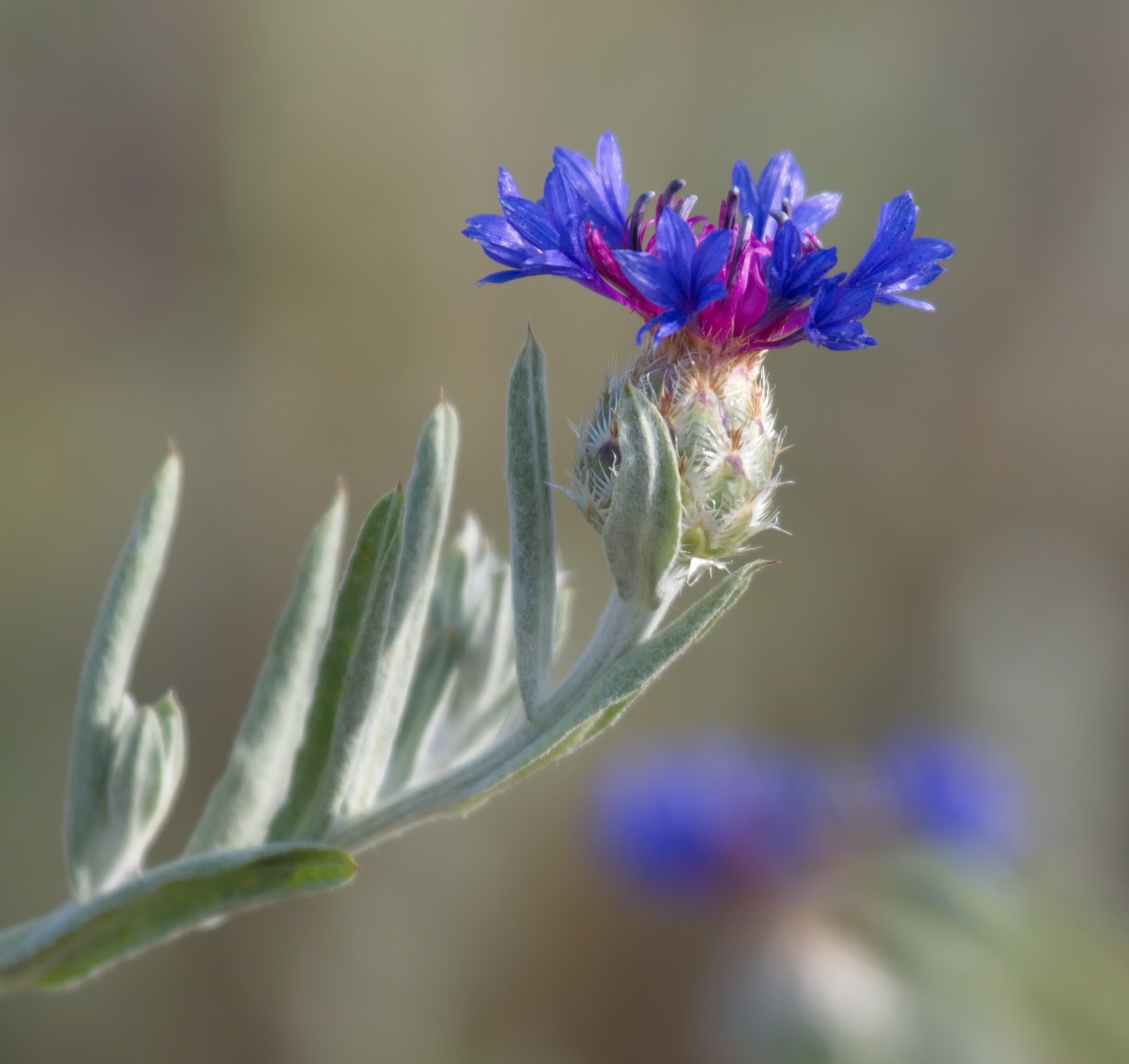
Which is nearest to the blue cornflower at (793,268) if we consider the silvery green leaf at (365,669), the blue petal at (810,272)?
the blue petal at (810,272)

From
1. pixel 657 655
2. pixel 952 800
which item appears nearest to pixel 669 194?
pixel 657 655

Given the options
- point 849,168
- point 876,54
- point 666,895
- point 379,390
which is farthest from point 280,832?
point 876,54

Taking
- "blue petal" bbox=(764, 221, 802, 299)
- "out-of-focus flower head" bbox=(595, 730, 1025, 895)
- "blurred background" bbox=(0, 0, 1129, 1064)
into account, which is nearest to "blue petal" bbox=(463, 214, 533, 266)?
"blue petal" bbox=(764, 221, 802, 299)

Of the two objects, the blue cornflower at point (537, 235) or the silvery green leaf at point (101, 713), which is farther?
the silvery green leaf at point (101, 713)

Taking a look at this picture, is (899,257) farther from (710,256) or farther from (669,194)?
(669,194)

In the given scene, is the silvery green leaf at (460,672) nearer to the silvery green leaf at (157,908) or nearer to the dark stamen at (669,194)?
the silvery green leaf at (157,908)

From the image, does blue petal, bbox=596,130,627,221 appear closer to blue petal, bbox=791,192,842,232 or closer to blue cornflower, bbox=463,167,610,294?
blue cornflower, bbox=463,167,610,294
